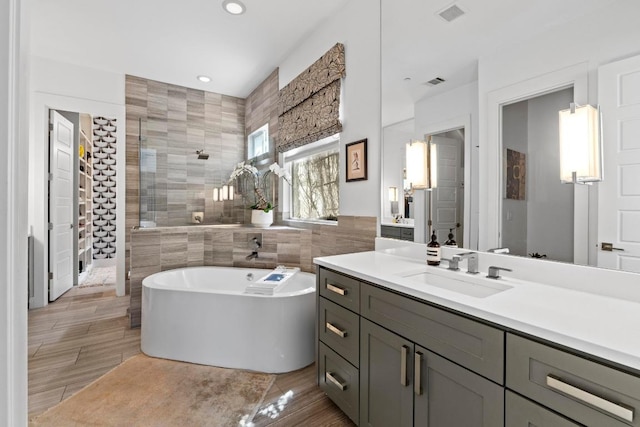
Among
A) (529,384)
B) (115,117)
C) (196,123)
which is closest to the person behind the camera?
(529,384)

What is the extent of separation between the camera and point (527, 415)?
2.93 feet

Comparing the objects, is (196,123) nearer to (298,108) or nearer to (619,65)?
(298,108)

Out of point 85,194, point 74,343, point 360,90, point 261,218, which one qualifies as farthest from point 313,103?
point 85,194

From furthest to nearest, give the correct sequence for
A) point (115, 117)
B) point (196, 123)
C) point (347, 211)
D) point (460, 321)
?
point (196, 123) → point (115, 117) → point (347, 211) → point (460, 321)

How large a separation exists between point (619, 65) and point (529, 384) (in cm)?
118

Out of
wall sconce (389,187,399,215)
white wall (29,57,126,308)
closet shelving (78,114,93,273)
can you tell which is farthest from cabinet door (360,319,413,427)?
closet shelving (78,114,93,273)

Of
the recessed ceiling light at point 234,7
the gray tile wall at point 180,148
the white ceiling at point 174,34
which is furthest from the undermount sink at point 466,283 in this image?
the gray tile wall at point 180,148

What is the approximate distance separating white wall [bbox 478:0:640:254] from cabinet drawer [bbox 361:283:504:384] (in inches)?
24.3

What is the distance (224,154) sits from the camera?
14.6 ft

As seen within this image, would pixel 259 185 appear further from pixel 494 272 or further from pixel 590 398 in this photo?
pixel 590 398

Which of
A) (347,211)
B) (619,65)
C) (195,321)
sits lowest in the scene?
(195,321)

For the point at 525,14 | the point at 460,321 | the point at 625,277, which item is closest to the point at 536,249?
the point at 625,277

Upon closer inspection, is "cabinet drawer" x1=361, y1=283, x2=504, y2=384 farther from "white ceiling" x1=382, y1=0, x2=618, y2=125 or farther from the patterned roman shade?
the patterned roman shade

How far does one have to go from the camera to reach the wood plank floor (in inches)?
69.8
